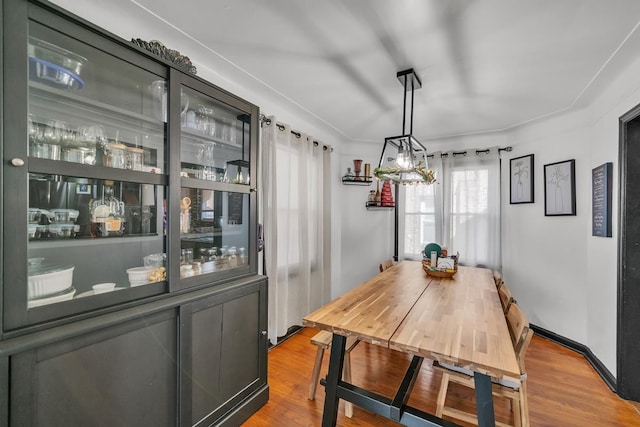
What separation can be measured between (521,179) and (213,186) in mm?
3593

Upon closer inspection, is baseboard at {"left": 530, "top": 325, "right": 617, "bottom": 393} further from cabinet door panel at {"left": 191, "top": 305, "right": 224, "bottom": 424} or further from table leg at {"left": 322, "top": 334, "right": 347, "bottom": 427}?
cabinet door panel at {"left": 191, "top": 305, "right": 224, "bottom": 424}

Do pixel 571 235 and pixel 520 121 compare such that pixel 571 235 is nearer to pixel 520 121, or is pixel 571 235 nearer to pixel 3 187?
pixel 520 121

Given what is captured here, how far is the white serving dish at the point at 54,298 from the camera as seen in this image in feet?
3.36

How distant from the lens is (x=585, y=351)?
268cm

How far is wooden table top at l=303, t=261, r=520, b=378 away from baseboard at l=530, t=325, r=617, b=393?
1.13m

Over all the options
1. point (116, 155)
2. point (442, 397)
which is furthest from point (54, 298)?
point (442, 397)

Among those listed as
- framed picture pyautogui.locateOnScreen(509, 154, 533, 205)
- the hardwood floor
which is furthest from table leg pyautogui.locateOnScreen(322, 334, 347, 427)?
framed picture pyautogui.locateOnScreen(509, 154, 533, 205)

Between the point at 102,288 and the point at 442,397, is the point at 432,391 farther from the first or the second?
the point at 102,288

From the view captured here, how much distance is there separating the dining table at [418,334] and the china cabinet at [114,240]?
64cm

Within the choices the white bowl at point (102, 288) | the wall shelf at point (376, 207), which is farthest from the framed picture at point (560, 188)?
the white bowl at point (102, 288)

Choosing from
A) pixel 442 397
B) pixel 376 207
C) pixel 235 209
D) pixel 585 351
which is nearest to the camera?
pixel 442 397

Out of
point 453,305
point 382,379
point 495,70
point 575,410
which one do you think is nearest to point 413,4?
point 495,70

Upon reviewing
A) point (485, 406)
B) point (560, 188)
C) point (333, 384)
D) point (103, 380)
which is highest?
point (560, 188)

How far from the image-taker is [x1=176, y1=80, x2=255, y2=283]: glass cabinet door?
64.1 inches
